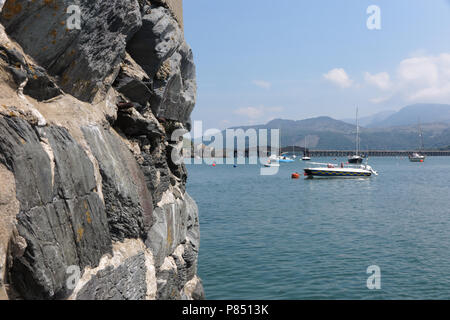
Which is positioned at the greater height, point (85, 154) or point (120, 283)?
point (85, 154)

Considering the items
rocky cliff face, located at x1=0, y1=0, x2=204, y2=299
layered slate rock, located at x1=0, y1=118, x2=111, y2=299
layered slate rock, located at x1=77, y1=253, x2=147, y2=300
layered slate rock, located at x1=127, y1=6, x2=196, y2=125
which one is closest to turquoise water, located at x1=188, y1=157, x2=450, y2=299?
layered slate rock, located at x1=127, y1=6, x2=196, y2=125

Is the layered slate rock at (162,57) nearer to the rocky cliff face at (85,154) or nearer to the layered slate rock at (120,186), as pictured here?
the rocky cliff face at (85,154)

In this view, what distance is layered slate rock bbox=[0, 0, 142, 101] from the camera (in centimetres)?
611

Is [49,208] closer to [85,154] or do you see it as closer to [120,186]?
[85,154]

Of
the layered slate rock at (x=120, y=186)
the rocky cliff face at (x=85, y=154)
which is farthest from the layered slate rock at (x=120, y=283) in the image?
the layered slate rock at (x=120, y=186)

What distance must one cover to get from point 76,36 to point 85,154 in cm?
191

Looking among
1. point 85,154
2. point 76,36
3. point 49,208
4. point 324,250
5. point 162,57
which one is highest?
point 162,57

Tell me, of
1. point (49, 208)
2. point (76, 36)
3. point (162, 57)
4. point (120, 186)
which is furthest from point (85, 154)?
point (162, 57)

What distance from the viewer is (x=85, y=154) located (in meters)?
6.84

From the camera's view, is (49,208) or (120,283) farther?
(120,283)

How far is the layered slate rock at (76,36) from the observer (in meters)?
6.11

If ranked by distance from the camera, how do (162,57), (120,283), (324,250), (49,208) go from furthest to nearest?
(324,250) < (162,57) < (120,283) < (49,208)

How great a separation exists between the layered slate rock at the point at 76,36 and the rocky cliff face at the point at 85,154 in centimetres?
2
